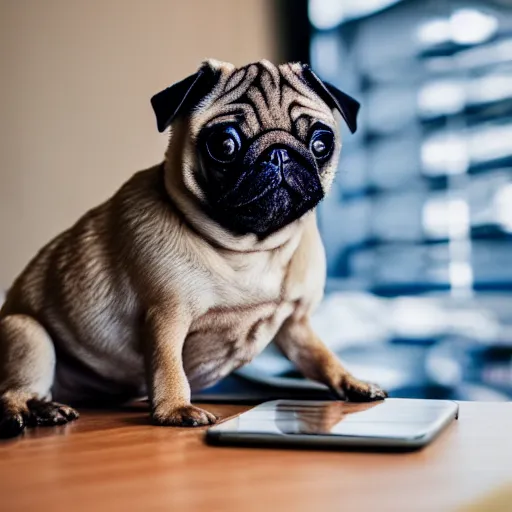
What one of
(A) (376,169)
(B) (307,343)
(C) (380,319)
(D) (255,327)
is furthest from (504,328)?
(D) (255,327)

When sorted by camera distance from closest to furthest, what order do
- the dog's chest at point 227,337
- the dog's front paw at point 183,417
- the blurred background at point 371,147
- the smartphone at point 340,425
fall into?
the smartphone at point 340,425 → the dog's front paw at point 183,417 → the dog's chest at point 227,337 → the blurred background at point 371,147

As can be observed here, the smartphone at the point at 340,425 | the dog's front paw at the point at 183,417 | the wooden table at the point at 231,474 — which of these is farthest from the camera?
the dog's front paw at the point at 183,417

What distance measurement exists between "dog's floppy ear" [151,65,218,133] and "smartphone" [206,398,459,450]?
332 mm

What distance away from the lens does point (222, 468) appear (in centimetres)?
66

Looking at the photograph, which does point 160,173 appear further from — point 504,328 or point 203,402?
point 504,328

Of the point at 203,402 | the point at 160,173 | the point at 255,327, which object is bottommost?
the point at 203,402

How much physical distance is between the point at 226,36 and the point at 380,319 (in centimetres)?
67

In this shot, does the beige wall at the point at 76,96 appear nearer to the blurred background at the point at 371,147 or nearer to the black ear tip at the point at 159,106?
the blurred background at the point at 371,147

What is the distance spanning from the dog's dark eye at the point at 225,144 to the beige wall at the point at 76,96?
0.81 m

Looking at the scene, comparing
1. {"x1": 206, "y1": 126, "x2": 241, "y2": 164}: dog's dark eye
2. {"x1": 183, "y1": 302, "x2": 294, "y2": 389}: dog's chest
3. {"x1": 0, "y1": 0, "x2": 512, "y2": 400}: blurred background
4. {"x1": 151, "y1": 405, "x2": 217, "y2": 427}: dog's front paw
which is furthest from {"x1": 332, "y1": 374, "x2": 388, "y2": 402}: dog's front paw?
{"x1": 0, "y1": 0, "x2": 512, "y2": 400}: blurred background

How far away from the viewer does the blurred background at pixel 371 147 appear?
1.58 m

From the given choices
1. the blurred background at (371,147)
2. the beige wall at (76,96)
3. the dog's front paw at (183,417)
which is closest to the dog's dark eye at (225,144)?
the dog's front paw at (183,417)

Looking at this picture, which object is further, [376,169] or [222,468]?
[376,169]

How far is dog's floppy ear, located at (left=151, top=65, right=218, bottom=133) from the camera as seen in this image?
0.92 meters
